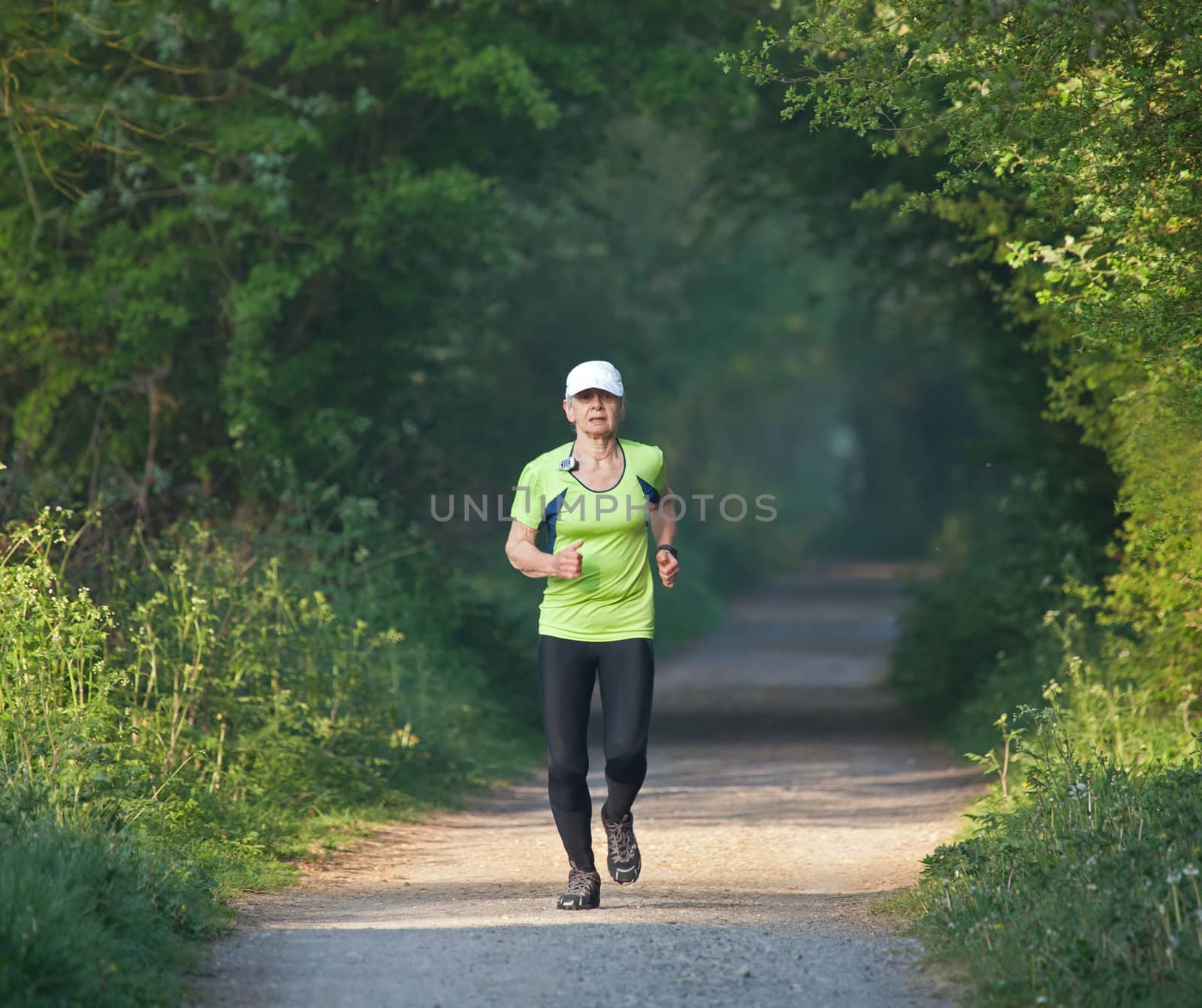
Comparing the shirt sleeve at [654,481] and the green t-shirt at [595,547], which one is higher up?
the shirt sleeve at [654,481]

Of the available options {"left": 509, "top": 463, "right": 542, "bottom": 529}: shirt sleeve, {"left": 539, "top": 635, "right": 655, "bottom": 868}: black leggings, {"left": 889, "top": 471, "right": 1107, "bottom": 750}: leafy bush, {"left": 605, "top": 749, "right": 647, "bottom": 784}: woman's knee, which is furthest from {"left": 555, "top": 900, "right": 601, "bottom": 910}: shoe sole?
{"left": 889, "top": 471, "right": 1107, "bottom": 750}: leafy bush

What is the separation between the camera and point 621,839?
7.73 meters

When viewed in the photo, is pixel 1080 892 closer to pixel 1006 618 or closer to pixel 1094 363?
pixel 1094 363

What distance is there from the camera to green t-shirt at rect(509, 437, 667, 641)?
7309mm

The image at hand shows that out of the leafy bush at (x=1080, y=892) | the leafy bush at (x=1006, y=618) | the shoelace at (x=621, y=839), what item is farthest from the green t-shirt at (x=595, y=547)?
the leafy bush at (x=1006, y=618)

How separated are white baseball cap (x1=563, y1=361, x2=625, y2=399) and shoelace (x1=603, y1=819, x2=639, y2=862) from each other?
1.88 meters

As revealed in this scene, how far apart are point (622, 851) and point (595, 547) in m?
1.42

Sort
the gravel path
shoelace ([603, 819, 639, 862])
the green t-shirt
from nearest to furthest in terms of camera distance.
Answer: the gravel path < the green t-shirt < shoelace ([603, 819, 639, 862])

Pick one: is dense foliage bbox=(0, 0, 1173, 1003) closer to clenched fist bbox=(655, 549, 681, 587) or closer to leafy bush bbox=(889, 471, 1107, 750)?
leafy bush bbox=(889, 471, 1107, 750)

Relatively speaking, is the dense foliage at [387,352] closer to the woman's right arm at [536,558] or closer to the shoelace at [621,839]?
Answer: the shoelace at [621,839]

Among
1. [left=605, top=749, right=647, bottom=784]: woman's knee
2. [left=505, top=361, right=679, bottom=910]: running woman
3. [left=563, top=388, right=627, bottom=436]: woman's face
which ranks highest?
[left=563, top=388, right=627, bottom=436]: woman's face

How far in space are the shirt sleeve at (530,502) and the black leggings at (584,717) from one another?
19.6 inches

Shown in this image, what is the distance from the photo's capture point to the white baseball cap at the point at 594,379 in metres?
7.37

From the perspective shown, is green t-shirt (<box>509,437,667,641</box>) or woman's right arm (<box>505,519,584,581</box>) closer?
woman's right arm (<box>505,519,584,581</box>)
